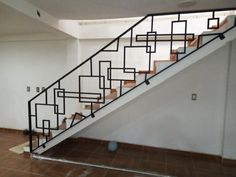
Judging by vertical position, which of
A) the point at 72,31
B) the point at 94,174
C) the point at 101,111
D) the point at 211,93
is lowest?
the point at 94,174

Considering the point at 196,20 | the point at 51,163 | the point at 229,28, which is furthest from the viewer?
the point at 196,20

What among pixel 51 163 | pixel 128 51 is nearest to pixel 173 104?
pixel 128 51

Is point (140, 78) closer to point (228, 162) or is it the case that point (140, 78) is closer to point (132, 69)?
point (132, 69)

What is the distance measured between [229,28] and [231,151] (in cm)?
220

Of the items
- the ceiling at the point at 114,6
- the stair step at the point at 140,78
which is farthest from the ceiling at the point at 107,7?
the stair step at the point at 140,78

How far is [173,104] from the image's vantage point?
3.52 meters

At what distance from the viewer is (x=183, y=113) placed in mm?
3502

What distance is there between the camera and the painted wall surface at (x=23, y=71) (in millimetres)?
4285

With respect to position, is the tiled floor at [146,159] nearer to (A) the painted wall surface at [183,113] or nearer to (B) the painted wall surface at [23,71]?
(A) the painted wall surface at [183,113]

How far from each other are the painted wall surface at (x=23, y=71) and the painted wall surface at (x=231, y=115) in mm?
3375

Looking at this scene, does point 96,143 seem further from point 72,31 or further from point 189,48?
point 189,48

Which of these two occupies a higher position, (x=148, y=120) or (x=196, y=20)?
(x=196, y=20)

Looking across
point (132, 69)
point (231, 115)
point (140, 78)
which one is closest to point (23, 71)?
point (132, 69)

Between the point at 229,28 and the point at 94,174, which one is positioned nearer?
the point at 229,28
